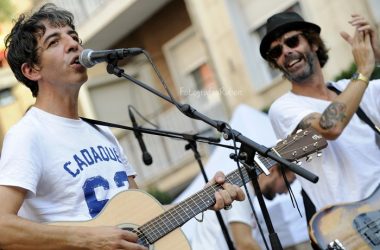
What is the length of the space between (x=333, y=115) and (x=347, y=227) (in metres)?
0.65

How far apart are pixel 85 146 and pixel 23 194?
18.3 inches

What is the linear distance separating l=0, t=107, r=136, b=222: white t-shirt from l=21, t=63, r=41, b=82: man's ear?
7.9 inches

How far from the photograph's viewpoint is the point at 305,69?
365 cm

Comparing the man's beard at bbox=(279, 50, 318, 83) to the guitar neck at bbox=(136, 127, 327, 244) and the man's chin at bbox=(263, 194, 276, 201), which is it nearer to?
the guitar neck at bbox=(136, 127, 327, 244)

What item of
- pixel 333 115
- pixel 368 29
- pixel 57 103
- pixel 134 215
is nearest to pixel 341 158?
pixel 333 115

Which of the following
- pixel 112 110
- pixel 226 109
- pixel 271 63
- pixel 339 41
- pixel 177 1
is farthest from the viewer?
pixel 112 110

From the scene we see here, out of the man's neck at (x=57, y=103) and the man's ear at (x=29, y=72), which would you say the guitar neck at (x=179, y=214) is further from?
the man's ear at (x=29, y=72)

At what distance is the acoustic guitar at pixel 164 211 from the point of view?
107 inches

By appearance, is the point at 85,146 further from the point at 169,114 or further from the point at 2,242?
the point at 169,114

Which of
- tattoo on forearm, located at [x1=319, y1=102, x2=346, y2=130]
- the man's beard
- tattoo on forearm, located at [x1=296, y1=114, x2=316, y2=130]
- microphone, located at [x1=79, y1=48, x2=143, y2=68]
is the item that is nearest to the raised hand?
the man's beard

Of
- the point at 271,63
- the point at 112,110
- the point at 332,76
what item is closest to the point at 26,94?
the point at 112,110

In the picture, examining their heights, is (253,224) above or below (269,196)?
below

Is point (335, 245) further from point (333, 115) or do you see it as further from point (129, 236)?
point (129, 236)

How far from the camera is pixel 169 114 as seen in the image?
11914 millimetres
